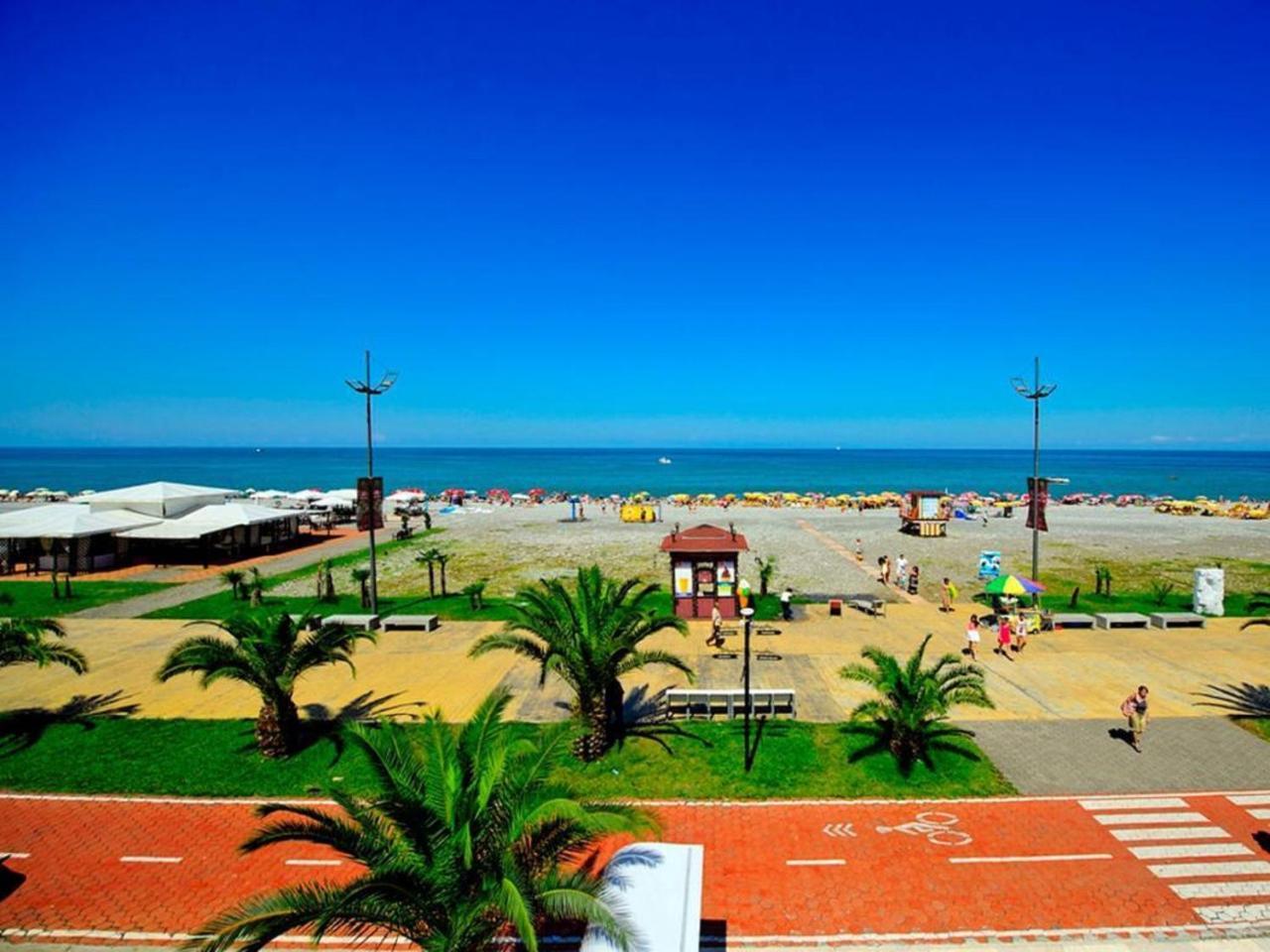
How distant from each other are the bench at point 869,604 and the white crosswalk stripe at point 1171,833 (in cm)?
1207

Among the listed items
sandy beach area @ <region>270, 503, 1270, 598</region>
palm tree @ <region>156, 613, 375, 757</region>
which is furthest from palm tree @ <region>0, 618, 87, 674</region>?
sandy beach area @ <region>270, 503, 1270, 598</region>

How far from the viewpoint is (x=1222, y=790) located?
11.1 meters

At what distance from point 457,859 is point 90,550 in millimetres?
32778

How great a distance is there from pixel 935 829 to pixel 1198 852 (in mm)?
3299

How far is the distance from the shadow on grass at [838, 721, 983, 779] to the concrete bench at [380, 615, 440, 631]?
40.9 feet

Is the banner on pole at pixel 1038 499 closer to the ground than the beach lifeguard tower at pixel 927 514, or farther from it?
farther from it

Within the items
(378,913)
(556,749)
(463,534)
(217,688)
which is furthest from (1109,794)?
(463,534)

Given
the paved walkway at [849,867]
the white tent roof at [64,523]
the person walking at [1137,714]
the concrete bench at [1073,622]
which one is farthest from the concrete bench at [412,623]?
the concrete bench at [1073,622]

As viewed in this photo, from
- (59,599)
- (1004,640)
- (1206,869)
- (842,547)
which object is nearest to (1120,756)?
(1206,869)

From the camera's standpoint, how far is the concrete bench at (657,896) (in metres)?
6.22

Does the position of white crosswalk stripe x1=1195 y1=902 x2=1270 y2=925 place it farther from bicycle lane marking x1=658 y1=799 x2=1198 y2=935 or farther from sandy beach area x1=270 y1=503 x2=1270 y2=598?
sandy beach area x1=270 y1=503 x2=1270 y2=598

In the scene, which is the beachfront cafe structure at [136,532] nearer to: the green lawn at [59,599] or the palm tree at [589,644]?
the green lawn at [59,599]

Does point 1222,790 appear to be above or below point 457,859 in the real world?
below

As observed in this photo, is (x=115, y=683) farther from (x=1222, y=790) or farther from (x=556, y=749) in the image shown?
(x=1222, y=790)
